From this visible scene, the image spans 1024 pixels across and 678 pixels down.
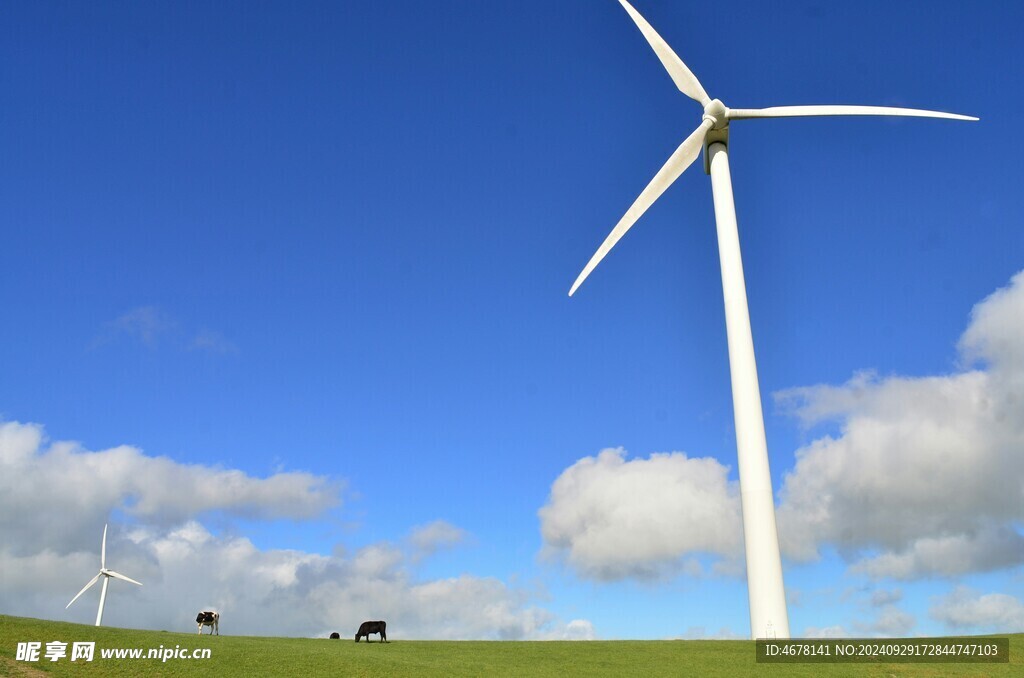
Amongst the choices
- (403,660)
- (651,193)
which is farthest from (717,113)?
(403,660)

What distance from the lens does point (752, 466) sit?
25.3 meters

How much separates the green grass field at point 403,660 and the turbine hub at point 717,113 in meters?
26.5

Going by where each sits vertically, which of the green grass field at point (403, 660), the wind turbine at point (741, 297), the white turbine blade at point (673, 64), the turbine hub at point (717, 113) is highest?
the white turbine blade at point (673, 64)

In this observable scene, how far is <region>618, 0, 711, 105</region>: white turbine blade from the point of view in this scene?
37.1 meters

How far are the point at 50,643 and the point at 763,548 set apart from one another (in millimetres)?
35311

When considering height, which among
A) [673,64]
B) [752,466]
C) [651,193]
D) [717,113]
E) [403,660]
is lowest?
[403,660]

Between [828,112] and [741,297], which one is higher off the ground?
[828,112]

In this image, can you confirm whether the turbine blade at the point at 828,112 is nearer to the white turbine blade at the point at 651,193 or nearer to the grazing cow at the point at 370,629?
the white turbine blade at the point at 651,193

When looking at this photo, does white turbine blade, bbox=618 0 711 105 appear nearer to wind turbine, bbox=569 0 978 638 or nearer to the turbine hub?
wind turbine, bbox=569 0 978 638

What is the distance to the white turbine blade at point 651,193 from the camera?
1397 inches

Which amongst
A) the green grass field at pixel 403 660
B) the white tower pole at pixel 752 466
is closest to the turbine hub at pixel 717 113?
the white tower pole at pixel 752 466

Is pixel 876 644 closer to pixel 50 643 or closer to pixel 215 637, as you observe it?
pixel 215 637

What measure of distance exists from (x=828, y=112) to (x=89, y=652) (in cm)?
4462

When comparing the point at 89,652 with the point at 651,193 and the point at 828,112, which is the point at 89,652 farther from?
the point at 828,112
